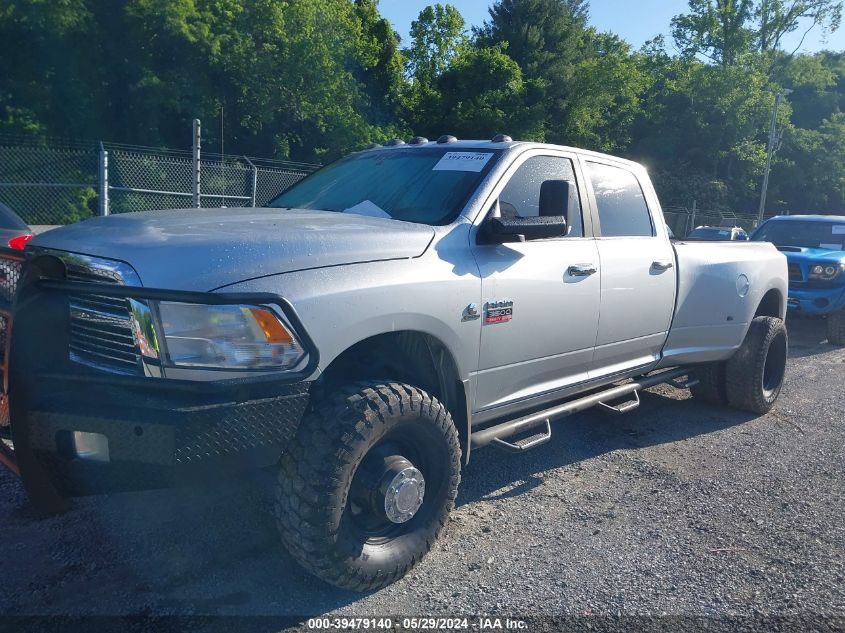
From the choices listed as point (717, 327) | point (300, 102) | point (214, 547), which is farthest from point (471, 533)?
point (300, 102)

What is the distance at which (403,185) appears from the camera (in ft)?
12.9

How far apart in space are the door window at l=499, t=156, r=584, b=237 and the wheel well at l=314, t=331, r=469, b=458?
2.87ft

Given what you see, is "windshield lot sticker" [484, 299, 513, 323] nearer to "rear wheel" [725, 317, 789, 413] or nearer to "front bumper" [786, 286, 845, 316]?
"rear wheel" [725, 317, 789, 413]

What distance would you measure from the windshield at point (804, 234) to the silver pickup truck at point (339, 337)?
7.59 m

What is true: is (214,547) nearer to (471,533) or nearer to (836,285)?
(471,533)

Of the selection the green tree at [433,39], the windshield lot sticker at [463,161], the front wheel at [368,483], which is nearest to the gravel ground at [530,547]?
the front wheel at [368,483]

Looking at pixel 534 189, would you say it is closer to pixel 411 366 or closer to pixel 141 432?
pixel 411 366

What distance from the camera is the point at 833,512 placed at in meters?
4.04

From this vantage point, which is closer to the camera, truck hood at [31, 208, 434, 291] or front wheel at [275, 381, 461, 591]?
truck hood at [31, 208, 434, 291]

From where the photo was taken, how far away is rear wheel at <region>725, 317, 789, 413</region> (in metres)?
5.78

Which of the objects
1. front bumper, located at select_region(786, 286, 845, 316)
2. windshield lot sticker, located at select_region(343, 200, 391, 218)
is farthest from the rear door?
front bumper, located at select_region(786, 286, 845, 316)

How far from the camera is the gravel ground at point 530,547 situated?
9.70 ft

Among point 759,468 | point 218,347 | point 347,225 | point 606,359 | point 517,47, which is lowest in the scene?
point 759,468

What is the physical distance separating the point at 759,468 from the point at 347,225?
3.17 meters
